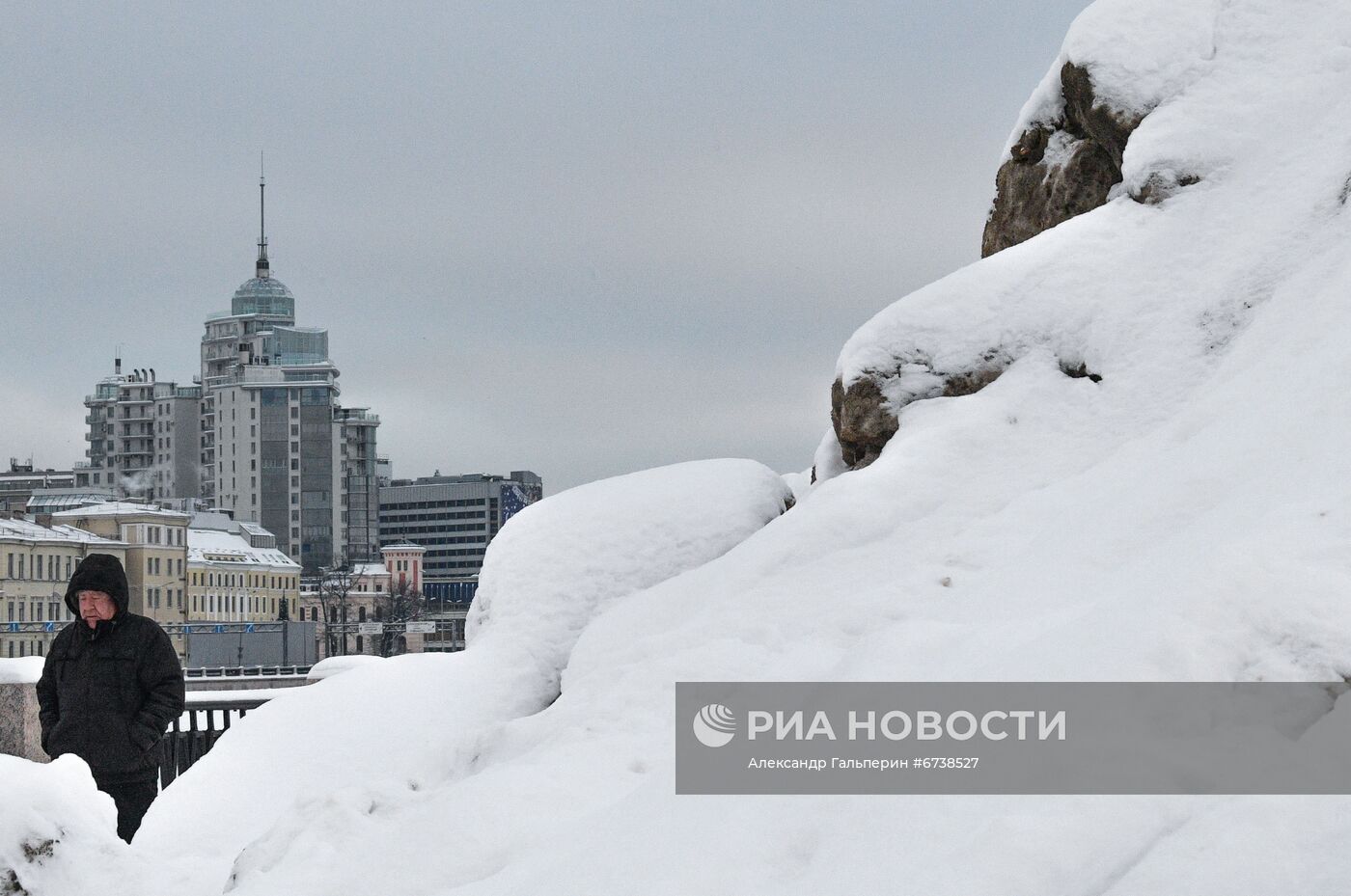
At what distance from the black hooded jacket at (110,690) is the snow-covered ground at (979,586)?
0.56m

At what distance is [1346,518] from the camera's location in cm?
466

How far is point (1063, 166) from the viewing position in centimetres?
979

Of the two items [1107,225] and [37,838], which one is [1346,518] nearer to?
[1107,225]

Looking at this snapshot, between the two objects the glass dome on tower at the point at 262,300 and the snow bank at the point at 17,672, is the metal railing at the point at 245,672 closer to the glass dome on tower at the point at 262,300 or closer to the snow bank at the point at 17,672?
the snow bank at the point at 17,672

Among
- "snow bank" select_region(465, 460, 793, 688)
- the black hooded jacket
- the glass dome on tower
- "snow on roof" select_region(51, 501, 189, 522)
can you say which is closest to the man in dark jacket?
the black hooded jacket

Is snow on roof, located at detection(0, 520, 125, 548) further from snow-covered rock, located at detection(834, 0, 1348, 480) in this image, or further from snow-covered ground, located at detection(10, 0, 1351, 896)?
snow-covered rock, located at detection(834, 0, 1348, 480)

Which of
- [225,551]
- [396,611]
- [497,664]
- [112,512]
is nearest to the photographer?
[497,664]

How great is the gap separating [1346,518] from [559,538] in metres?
5.32

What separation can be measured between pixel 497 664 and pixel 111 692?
8.11ft

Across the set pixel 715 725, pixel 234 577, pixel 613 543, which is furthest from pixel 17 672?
pixel 234 577

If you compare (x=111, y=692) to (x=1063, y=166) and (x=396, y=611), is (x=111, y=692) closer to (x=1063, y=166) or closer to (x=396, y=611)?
(x=1063, y=166)

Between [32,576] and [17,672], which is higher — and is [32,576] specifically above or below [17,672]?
below

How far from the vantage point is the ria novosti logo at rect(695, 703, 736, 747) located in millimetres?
5844

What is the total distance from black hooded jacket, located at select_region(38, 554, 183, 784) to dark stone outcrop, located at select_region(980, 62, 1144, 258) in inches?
253
